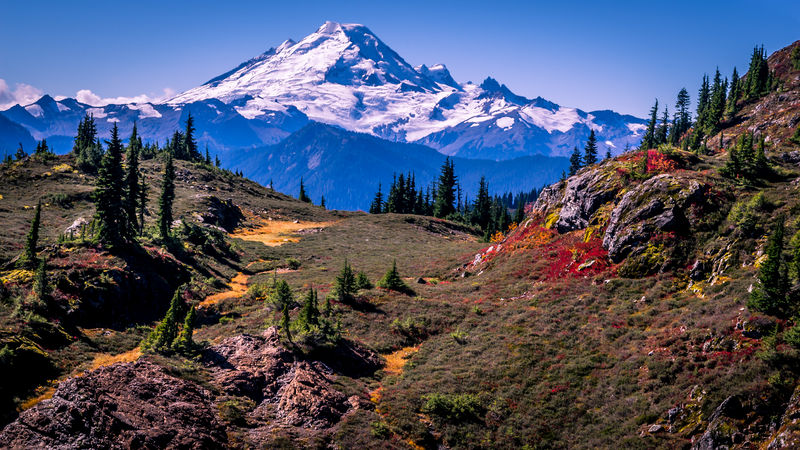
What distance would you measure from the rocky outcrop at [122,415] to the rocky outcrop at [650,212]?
117ft

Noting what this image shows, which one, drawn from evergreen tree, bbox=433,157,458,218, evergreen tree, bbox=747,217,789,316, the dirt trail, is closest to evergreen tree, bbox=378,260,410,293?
evergreen tree, bbox=747,217,789,316

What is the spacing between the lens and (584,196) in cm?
4959

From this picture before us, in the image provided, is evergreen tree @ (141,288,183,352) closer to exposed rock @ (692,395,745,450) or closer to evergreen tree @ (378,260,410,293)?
evergreen tree @ (378,260,410,293)

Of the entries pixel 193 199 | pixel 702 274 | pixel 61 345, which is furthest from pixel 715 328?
pixel 193 199

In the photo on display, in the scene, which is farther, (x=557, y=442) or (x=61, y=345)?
(x=61, y=345)

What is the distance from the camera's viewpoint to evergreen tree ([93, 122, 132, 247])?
40.8 metres

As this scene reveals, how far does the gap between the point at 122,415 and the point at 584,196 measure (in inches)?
1889

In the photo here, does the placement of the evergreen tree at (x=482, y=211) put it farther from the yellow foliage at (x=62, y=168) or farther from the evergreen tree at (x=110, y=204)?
the yellow foliage at (x=62, y=168)

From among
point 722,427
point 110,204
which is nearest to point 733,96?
point 722,427

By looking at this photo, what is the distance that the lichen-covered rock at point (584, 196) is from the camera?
47000mm

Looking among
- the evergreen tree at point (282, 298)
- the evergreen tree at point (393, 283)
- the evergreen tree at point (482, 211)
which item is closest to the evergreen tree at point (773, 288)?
the evergreen tree at point (393, 283)

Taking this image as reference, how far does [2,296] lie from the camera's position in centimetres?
2855

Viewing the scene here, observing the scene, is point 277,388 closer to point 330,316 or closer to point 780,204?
point 330,316

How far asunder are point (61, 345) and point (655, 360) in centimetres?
3645
